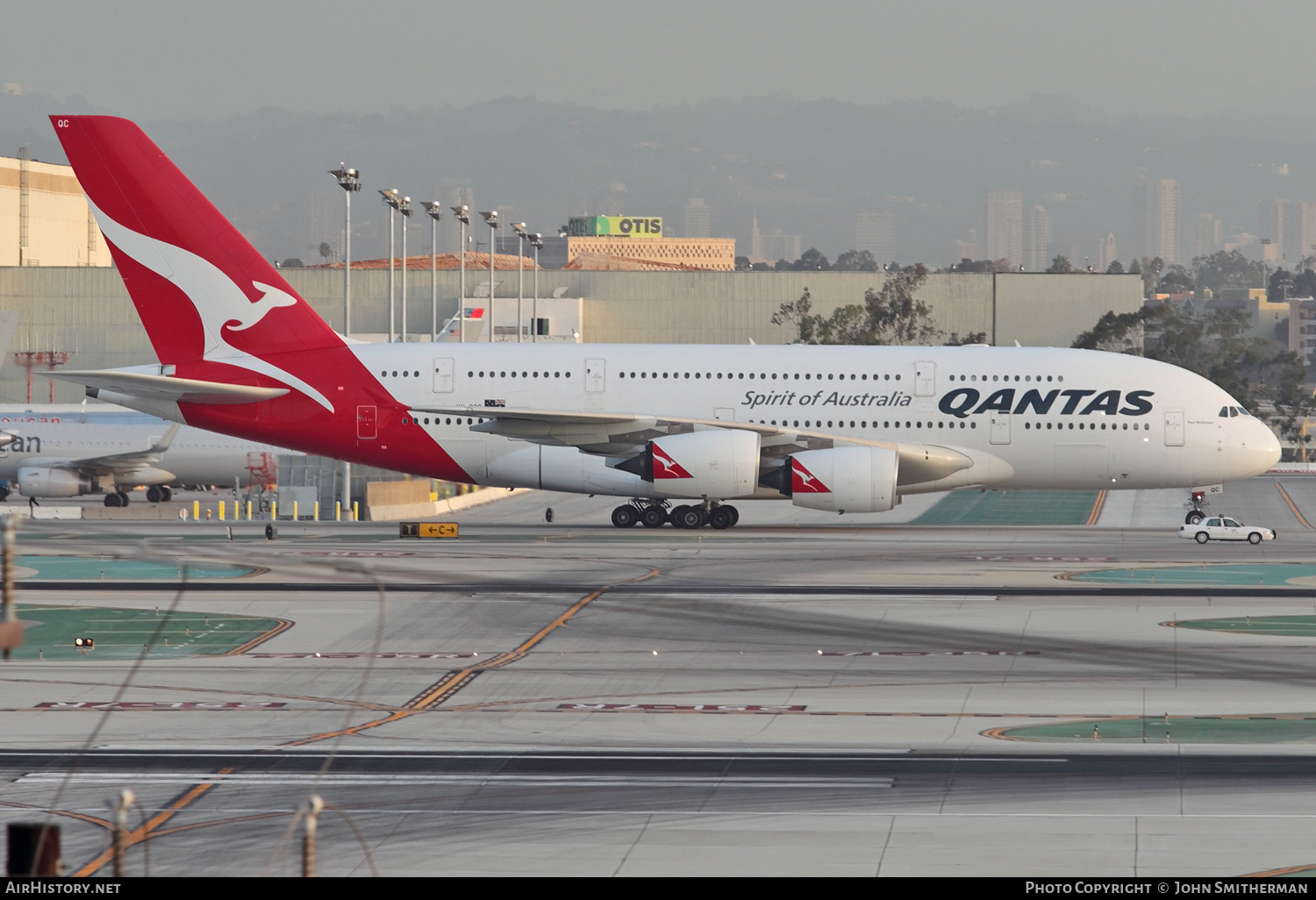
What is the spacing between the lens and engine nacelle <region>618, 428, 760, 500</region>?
151ft

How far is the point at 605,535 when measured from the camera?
46562mm

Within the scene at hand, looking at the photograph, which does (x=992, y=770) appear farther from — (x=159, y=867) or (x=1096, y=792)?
(x=159, y=867)

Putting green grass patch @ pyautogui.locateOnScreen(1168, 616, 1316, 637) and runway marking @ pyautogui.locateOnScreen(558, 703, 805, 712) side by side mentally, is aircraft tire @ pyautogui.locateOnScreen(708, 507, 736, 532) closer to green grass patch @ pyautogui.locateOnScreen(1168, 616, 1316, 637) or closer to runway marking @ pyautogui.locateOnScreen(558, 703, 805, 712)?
green grass patch @ pyautogui.locateOnScreen(1168, 616, 1316, 637)

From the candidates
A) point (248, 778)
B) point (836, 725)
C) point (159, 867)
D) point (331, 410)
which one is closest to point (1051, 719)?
point (836, 725)

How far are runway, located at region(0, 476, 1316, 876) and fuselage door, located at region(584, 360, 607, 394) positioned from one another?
9.63 metres

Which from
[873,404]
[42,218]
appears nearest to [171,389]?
[873,404]

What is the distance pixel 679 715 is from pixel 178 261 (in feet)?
99.8

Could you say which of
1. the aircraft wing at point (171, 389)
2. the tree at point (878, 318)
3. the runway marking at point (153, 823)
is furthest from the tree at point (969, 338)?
the runway marking at point (153, 823)

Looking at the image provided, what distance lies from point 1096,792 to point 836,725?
4426mm

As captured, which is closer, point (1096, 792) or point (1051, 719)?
point (1096, 792)

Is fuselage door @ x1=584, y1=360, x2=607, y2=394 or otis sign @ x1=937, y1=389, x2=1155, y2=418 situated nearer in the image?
otis sign @ x1=937, y1=389, x2=1155, y2=418

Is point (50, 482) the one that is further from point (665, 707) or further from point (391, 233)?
point (665, 707)

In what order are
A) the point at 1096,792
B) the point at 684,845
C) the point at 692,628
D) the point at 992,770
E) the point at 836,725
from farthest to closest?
the point at 692,628
the point at 836,725
the point at 992,770
the point at 1096,792
the point at 684,845

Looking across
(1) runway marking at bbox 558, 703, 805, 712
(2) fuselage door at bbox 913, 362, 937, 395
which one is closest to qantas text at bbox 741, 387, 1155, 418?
(2) fuselage door at bbox 913, 362, 937, 395
